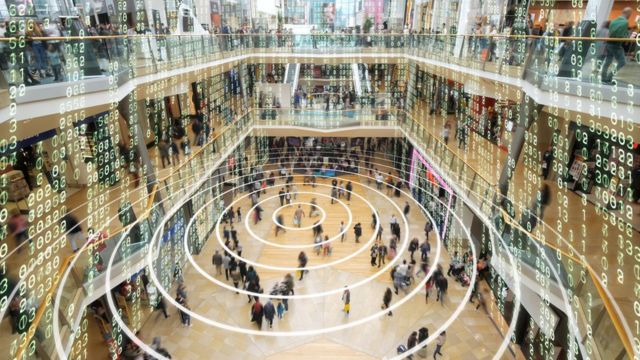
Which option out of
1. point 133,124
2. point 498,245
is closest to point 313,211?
point 498,245

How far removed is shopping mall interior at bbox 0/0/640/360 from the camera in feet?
27.1

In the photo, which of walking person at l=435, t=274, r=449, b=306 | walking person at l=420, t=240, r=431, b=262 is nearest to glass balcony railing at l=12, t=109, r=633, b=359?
walking person at l=420, t=240, r=431, b=262

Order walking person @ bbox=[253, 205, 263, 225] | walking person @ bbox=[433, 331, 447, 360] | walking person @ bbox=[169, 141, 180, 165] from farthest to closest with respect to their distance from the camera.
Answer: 1. walking person @ bbox=[253, 205, 263, 225]
2. walking person @ bbox=[169, 141, 180, 165]
3. walking person @ bbox=[433, 331, 447, 360]

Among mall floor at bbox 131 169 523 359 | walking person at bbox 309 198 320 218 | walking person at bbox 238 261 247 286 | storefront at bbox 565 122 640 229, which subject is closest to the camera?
storefront at bbox 565 122 640 229

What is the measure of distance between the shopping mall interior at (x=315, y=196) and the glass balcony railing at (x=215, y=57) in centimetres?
7

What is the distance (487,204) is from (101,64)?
41.6 ft

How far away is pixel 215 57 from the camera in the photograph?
19.5 meters

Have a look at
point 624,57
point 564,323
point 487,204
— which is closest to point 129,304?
point 487,204

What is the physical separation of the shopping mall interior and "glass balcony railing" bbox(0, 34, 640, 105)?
65 mm

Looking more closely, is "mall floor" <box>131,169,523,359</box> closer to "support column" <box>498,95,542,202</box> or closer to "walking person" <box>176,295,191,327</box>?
"walking person" <box>176,295,191,327</box>

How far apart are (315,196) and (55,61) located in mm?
17288

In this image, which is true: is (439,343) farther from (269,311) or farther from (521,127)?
(521,127)

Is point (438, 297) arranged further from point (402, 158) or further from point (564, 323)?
point (402, 158)

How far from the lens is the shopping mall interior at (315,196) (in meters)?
8.25
